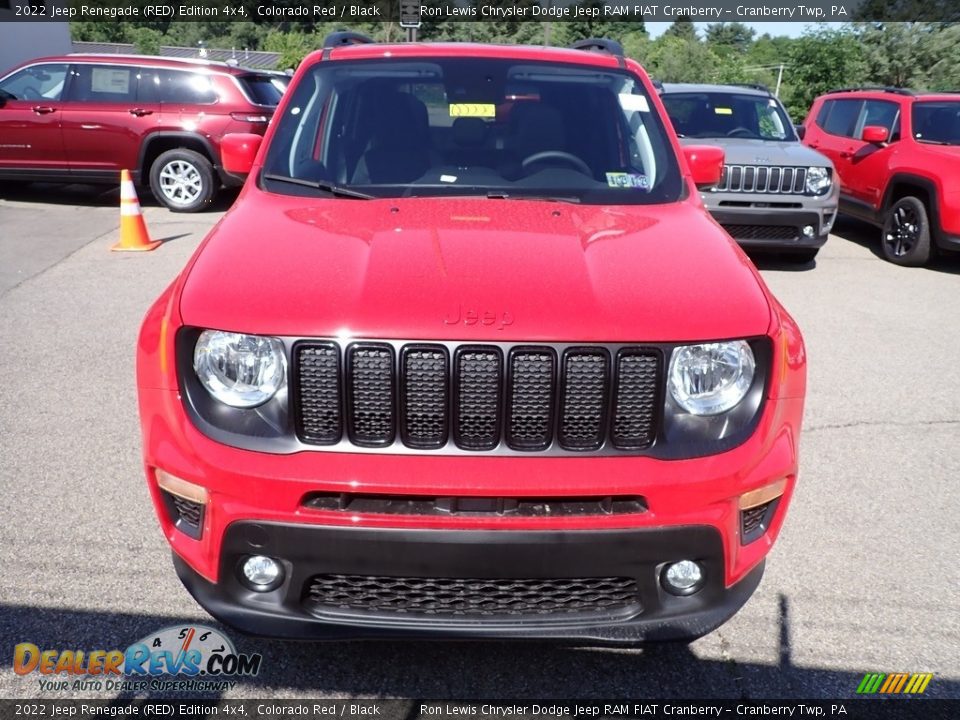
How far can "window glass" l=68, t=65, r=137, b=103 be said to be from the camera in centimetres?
1057

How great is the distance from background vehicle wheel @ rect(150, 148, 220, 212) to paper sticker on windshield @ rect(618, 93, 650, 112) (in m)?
8.14

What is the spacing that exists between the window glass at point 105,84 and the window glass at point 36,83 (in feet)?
0.62

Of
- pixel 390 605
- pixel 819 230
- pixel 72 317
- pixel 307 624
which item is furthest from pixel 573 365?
pixel 819 230

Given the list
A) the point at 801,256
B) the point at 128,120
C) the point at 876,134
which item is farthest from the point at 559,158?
the point at 128,120

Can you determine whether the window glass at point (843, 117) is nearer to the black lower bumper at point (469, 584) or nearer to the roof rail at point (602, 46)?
the roof rail at point (602, 46)

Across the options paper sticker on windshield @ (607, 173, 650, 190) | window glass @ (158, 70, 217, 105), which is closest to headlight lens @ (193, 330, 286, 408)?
paper sticker on windshield @ (607, 173, 650, 190)

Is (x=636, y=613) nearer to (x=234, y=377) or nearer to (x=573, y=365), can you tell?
(x=573, y=365)

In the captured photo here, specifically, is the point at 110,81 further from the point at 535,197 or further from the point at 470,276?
the point at 470,276

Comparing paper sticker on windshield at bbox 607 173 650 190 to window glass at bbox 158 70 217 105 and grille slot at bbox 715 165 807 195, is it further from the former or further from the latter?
window glass at bbox 158 70 217 105

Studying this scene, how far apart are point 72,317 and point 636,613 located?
212 inches

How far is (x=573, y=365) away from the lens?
2.09 meters

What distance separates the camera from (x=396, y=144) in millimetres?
3305

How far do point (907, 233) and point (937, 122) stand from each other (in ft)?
4.24

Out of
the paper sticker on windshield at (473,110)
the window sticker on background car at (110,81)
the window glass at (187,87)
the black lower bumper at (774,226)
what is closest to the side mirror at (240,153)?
the paper sticker on windshield at (473,110)
